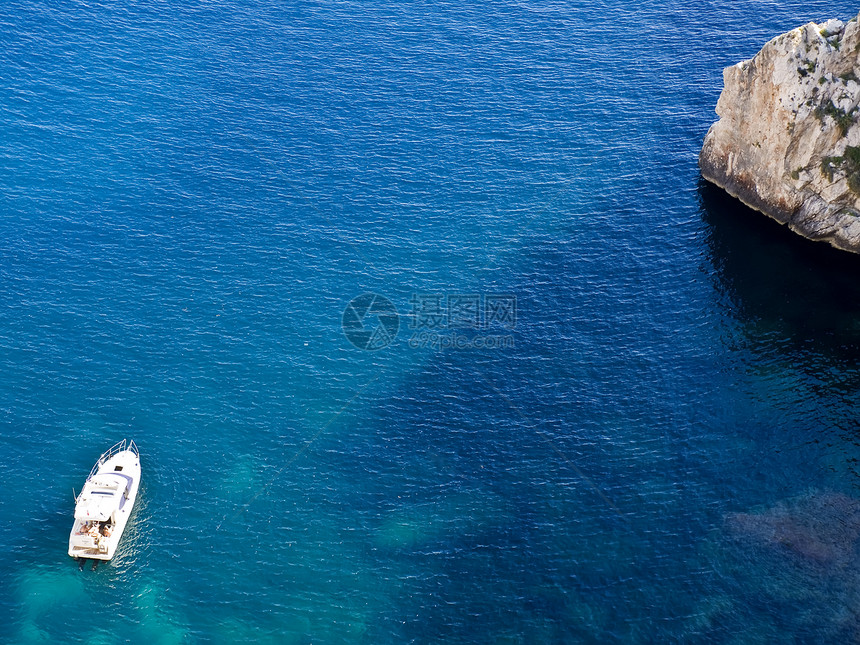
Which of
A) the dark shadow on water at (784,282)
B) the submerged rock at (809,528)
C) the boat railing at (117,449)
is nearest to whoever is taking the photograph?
the submerged rock at (809,528)

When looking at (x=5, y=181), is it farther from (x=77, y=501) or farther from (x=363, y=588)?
(x=363, y=588)

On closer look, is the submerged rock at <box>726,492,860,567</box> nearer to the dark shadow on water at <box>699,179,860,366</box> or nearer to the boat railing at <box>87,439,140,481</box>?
the dark shadow on water at <box>699,179,860,366</box>

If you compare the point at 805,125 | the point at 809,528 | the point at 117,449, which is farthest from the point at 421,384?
the point at 805,125

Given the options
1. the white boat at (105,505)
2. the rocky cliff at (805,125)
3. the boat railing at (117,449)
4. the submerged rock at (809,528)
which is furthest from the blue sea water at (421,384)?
the rocky cliff at (805,125)

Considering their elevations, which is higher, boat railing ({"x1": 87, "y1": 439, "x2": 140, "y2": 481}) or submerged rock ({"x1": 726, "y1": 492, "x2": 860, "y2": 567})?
submerged rock ({"x1": 726, "y1": 492, "x2": 860, "y2": 567})

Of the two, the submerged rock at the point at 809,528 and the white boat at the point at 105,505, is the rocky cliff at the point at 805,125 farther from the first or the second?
the white boat at the point at 105,505

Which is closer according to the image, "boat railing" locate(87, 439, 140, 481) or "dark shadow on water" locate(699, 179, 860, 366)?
"boat railing" locate(87, 439, 140, 481)

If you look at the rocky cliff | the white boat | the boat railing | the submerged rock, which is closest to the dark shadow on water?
the rocky cliff

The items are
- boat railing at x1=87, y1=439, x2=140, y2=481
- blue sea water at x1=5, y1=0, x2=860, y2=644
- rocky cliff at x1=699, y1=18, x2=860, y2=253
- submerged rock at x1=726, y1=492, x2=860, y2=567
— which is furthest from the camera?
rocky cliff at x1=699, y1=18, x2=860, y2=253

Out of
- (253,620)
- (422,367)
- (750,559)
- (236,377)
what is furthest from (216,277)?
(750,559)
